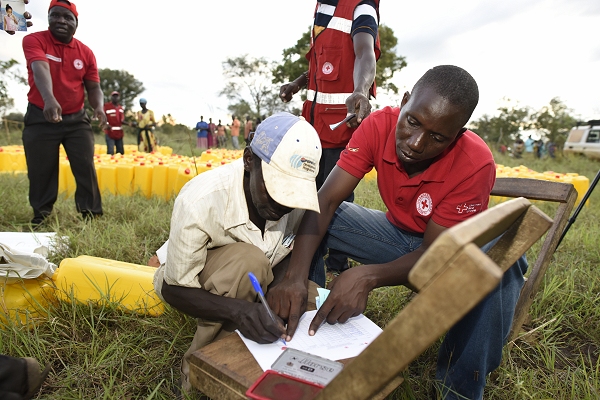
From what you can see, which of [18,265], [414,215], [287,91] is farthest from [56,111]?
[414,215]

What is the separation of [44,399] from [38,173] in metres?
2.63

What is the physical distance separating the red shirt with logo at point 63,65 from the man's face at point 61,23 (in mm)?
63

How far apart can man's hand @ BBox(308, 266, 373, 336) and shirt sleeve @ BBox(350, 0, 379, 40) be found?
6.01ft

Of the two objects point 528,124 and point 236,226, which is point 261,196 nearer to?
point 236,226

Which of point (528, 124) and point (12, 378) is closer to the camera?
point (12, 378)

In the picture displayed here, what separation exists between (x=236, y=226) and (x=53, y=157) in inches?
110

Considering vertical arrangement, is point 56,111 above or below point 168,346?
above

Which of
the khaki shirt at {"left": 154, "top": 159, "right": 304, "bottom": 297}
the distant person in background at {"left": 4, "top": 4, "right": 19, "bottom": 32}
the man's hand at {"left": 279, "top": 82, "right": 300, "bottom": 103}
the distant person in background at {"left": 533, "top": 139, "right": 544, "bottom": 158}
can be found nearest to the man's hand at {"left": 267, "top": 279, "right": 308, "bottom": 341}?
the khaki shirt at {"left": 154, "top": 159, "right": 304, "bottom": 297}

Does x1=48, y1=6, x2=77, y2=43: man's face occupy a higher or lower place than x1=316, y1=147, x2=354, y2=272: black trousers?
higher

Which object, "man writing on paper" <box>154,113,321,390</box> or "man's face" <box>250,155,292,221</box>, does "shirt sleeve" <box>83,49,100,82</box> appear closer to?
"man writing on paper" <box>154,113,321,390</box>

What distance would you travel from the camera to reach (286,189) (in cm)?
146

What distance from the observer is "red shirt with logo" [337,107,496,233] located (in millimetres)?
1808

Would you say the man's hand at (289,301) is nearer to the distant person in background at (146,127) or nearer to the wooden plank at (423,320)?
the wooden plank at (423,320)

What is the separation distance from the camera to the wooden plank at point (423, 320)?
652 millimetres
